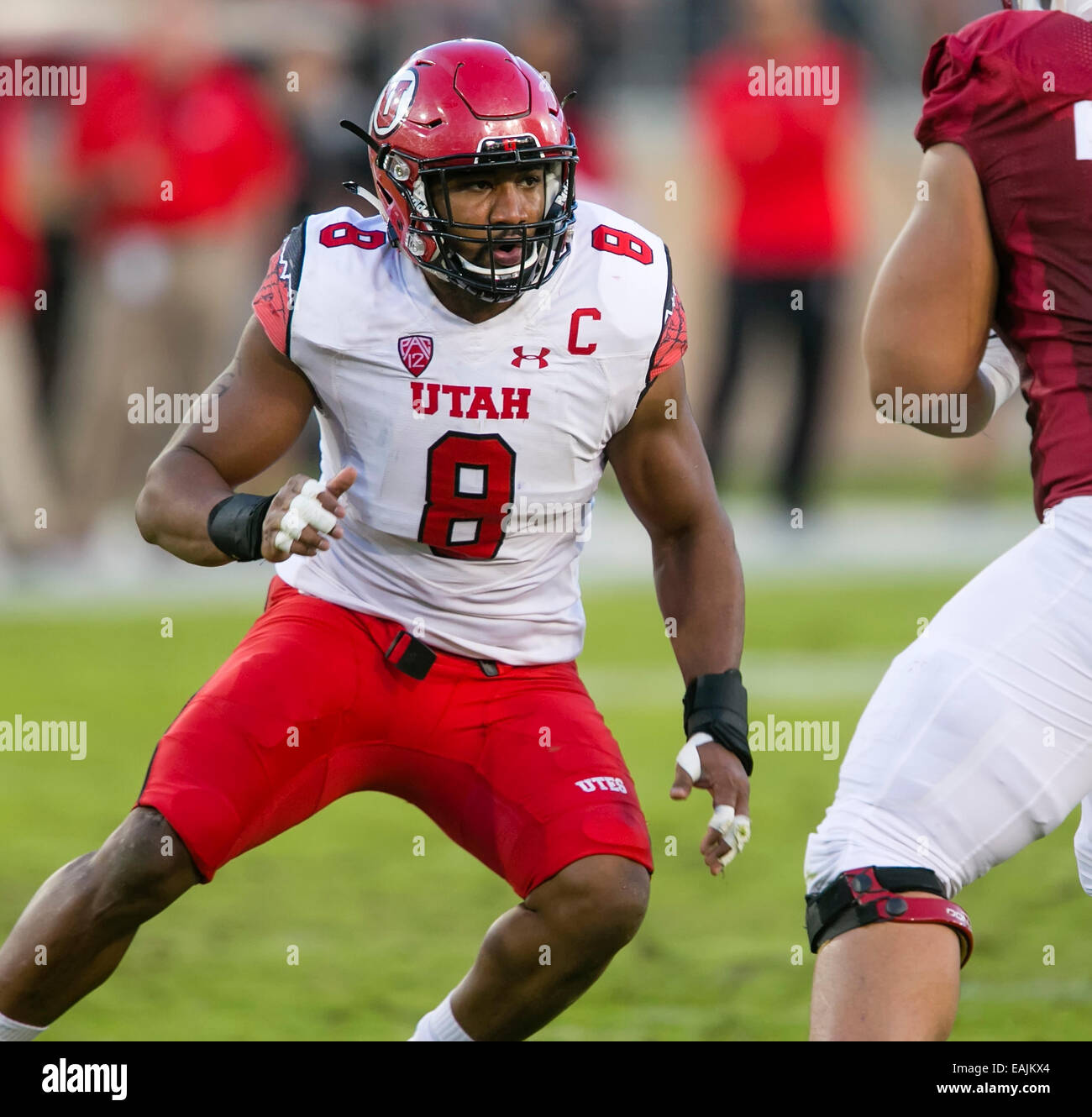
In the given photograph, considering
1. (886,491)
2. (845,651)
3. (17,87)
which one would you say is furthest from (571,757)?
(886,491)

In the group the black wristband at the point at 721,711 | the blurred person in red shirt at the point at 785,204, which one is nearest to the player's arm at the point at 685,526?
the black wristband at the point at 721,711

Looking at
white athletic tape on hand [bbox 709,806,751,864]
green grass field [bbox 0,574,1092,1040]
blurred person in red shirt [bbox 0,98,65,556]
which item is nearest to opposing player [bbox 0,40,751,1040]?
white athletic tape on hand [bbox 709,806,751,864]

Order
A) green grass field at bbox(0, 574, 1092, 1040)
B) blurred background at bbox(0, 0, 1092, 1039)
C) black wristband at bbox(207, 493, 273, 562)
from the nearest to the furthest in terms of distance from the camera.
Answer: black wristband at bbox(207, 493, 273, 562)
green grass field at bbox(0, 574, 1092, 1040)
blurred background at bbox(0, 0, 1092, 1039)

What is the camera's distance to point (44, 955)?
3.08m

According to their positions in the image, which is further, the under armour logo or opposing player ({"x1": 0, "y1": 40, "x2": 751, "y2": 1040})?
the under armour logo

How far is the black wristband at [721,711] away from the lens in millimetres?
3229

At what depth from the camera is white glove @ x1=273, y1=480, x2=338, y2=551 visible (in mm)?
2875

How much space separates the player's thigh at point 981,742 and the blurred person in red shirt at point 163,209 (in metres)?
7.19

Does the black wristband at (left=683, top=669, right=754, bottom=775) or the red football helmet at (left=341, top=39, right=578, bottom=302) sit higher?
the red football helmet at (left=341, top=39, right=578, bottom=302)

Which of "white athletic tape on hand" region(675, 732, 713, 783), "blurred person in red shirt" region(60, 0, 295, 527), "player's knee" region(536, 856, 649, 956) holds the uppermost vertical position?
"blurred person in red shirt" region(60, 0, 295, 527)

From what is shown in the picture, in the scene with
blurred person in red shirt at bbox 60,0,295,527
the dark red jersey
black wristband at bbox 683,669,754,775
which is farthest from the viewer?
blurred person in red shirt at bbox 60,0,295,527

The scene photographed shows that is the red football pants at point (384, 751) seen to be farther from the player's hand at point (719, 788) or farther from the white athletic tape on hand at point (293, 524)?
the white athletic tape on hand at point (293, 524)

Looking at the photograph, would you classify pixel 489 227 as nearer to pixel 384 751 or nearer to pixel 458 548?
pixel 458 548

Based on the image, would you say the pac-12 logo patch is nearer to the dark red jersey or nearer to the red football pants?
the red football pants
